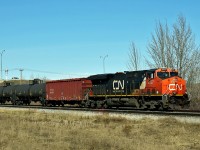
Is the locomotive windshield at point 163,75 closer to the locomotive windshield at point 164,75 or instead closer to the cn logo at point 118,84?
the locomotive windshield at point 164,75

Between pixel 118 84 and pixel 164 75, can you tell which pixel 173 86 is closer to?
pixel 164 75

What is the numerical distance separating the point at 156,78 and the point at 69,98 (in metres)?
13.7

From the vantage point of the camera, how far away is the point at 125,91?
3155 centimetres

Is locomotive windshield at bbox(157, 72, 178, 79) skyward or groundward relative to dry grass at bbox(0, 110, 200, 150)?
skyward

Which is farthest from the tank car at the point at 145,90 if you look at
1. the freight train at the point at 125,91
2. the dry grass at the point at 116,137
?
the dry grass at the point at 116,137

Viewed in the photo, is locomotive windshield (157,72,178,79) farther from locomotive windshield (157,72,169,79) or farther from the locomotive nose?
the locomotive nose

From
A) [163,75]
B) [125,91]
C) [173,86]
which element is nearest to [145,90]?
[163,75]

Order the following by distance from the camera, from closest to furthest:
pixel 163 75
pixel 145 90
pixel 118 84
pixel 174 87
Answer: pixel 174 87 → pixel 163 75 → pixel 145 90 → pixel 118 84

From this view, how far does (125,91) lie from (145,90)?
2531mm

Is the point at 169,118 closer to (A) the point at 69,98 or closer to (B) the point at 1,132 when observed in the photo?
(B) the point at 1,132

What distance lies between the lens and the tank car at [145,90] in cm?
2830

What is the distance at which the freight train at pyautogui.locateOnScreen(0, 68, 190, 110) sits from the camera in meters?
28.5

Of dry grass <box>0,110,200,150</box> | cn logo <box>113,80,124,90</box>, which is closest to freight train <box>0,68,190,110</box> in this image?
cn logo <box>113,80,124,90</box>

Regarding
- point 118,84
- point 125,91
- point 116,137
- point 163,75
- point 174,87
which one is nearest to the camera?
point 116,137
